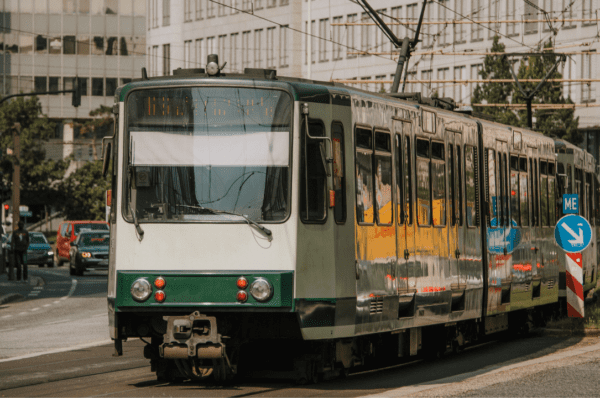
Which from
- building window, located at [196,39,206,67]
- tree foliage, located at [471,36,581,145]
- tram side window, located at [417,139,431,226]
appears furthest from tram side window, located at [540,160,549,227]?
building window, located at [196,39,206,67]

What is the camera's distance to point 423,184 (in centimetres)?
1345

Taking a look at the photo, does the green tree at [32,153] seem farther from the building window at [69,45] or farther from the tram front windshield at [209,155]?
the tram front windshield at [209,155]

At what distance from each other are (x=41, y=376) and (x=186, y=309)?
8.65ft

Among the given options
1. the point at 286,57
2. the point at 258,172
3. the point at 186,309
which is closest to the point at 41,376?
the point at 186,309

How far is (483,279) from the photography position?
15336 millimetres

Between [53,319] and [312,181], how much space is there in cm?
1169

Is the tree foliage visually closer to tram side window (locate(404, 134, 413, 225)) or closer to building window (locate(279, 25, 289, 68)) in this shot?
building window (locate(279, 25, 289, 68))

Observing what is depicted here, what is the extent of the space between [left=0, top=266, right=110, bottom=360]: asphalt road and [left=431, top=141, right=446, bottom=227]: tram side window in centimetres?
547

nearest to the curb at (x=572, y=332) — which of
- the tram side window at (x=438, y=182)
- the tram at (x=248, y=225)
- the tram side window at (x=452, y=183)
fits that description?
the tram side window at (x=452, y=183)

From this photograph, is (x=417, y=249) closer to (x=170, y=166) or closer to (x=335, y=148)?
(x=335, y=148)

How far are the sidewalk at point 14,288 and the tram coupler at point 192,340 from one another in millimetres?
16941

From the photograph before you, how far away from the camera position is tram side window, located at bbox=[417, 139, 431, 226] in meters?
13.3

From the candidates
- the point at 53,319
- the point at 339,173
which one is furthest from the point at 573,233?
the point at 53,319

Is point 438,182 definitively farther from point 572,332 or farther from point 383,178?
point 572,332
